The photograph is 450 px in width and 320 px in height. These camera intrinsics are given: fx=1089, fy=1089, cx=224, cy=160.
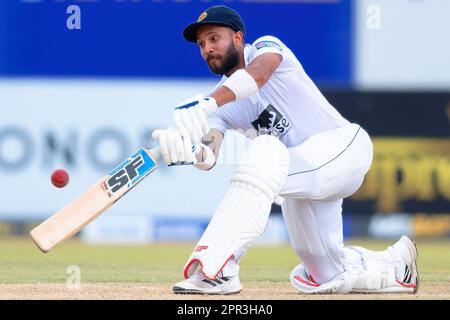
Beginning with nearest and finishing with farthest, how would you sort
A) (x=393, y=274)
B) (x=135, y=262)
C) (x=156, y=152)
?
(x=156, y=152) < (x=393, y=274) < (x=135, y=262)

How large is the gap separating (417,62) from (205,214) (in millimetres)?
2802

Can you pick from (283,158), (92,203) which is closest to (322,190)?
(283,158)

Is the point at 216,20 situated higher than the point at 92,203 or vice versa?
the point at 216,20

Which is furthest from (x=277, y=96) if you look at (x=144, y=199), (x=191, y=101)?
(x=144, y=199)

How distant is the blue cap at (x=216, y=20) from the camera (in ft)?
17.0

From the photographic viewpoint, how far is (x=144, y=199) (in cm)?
1128

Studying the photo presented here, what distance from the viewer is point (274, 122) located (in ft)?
17.6

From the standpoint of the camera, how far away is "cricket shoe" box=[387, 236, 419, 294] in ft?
18.0

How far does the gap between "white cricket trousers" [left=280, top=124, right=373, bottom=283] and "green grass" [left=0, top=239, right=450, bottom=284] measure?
50.3 inches

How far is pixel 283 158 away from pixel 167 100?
6923 mm

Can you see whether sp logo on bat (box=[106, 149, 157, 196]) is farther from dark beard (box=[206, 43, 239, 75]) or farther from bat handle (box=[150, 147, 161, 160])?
dark beard (box=[206, 43, 239, 75])

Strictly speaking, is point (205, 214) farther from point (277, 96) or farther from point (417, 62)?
point (277, 96)

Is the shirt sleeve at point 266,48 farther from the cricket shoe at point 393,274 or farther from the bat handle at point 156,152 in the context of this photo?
the cricket shoe at point 393,274

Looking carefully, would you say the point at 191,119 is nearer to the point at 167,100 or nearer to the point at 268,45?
the point at 268,45
